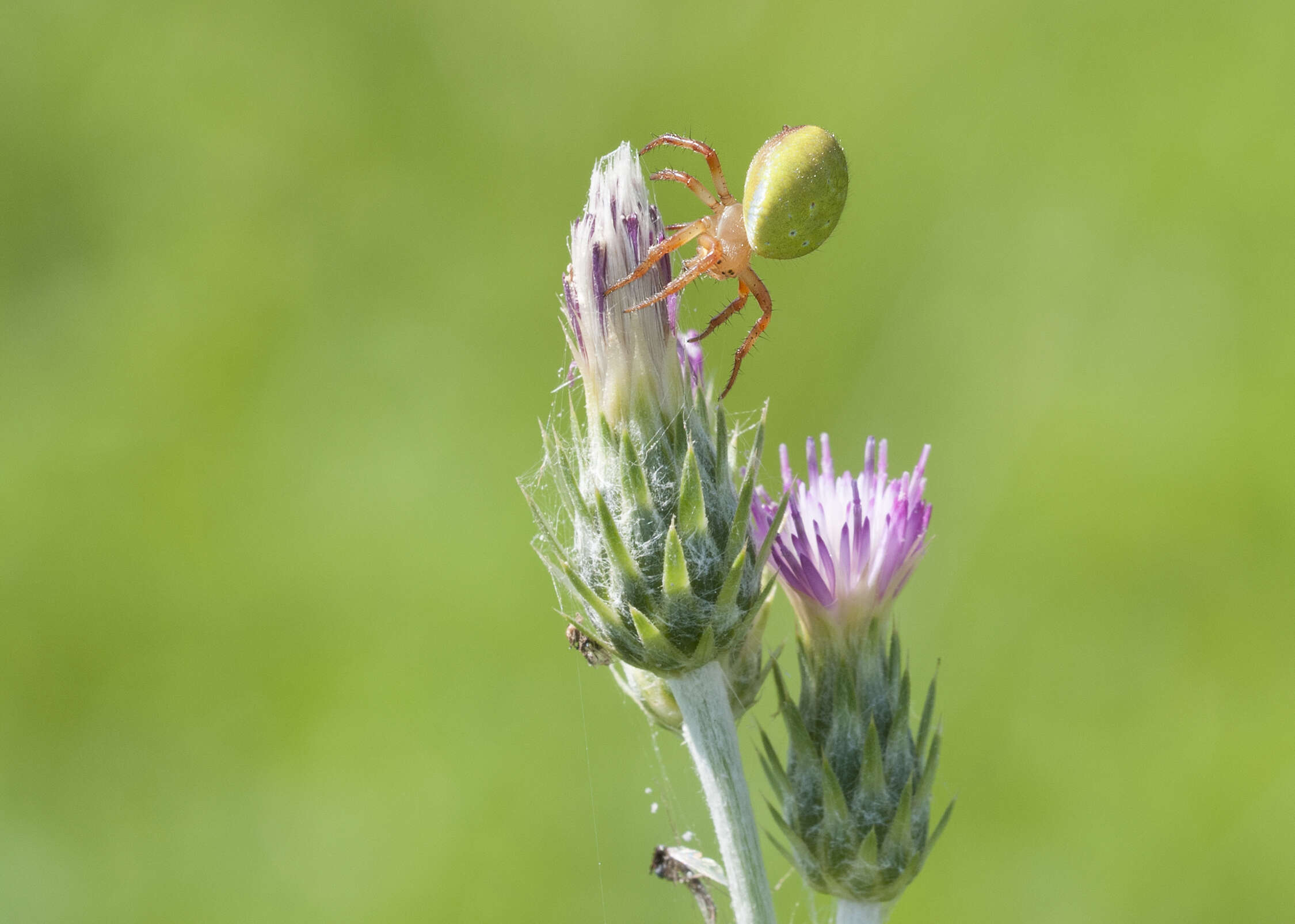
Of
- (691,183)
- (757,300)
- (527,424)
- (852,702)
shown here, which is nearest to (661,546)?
(852,702)

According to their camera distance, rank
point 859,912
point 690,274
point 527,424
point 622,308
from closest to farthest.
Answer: point 622,308, point 690,274, point 859,912, point 527,424

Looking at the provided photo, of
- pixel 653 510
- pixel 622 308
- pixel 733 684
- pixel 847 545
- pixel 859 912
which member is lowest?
pixel 859 912

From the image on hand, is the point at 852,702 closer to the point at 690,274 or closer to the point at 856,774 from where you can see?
the point at 856,774

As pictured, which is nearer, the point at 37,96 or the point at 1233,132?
the point at 1233,132

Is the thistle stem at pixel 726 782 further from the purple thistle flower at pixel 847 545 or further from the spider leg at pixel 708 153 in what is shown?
the spider leg at pixel 708 153

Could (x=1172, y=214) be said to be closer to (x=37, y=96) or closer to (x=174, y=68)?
(x=174, y=68)

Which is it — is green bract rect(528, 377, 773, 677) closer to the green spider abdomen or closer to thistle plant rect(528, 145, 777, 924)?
thistle plant rect(528, 145, 777, 924)

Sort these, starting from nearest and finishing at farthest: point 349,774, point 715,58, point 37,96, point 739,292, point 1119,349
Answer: point 739,292, point 349,774, point 1119,349, point 715,58, point 37,96

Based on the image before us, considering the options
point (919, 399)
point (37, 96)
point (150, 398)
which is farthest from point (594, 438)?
point (37, 96)
